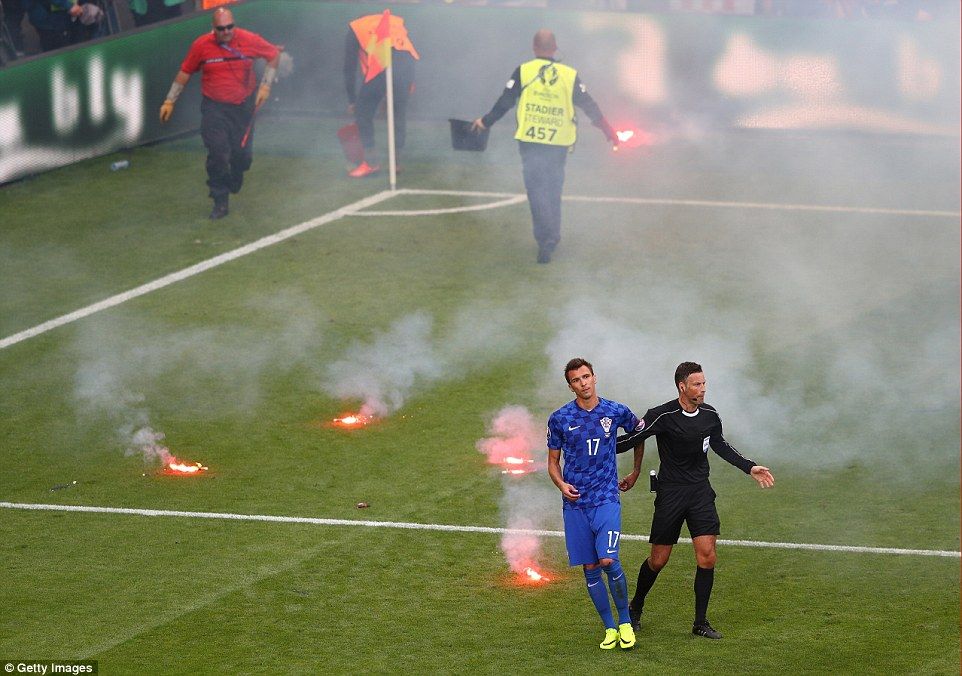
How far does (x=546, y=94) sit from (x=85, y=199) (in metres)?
6.07

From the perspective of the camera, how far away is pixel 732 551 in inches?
438

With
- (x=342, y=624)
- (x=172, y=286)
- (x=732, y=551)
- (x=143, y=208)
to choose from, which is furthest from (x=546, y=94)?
(x=342, y=624)

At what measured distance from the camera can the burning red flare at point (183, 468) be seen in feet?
41.3

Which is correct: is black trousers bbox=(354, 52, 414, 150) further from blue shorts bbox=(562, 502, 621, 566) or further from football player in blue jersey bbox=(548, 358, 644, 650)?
blue shorts bbox=(562, 502, 621, 566)

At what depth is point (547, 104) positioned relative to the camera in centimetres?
1705

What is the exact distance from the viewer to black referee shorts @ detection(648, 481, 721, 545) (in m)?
9.75

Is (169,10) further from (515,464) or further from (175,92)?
(515,464)

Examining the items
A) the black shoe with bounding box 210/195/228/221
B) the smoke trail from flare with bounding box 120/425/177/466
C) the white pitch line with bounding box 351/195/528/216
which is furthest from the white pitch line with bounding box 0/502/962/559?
the white pitch line with bounding box 351/195/528/216

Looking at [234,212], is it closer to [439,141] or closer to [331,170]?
[331,170]

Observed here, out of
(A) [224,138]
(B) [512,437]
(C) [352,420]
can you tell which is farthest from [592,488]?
(A) [224,138]

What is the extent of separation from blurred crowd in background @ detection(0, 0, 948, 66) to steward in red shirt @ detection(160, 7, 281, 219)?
2.84m

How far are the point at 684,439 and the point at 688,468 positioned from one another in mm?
183

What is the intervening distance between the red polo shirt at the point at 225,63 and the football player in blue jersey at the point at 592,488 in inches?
392

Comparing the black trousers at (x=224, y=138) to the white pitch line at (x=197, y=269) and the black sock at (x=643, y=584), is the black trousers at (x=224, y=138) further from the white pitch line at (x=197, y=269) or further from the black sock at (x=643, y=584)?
the black sock at (x=643, y=584)
